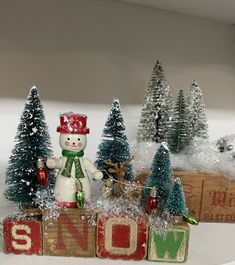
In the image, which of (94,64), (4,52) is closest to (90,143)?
(94,64)

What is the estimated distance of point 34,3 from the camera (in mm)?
806

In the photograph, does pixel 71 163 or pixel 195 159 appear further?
pixel 195 159

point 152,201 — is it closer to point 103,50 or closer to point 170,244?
point 170,244

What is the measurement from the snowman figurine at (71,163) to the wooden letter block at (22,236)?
59 mm

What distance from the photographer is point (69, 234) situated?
561mm

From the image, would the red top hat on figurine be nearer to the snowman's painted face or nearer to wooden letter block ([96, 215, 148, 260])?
the snowman's painted face

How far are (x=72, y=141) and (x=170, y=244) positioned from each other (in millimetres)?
234

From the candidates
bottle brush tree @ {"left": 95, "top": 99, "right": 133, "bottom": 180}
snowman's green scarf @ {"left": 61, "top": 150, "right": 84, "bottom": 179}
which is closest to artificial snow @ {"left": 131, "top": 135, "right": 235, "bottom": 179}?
bottle brush tree @ {"left": 95, "top": 99, "right": 133, "bottom": 180}

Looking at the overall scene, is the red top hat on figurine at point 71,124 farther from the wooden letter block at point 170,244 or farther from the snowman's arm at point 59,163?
the wooden letter block at point 170,244

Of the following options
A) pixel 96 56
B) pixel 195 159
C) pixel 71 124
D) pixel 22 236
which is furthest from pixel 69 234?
pixel 96 56

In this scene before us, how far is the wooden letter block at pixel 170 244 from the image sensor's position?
1.82 feet

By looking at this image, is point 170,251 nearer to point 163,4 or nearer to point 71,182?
point 71,182

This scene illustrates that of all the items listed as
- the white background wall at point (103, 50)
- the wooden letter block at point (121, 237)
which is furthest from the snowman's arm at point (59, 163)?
the white background wall at point (103, 50)

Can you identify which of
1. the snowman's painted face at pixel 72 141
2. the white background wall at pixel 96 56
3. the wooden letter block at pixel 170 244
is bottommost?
the wooden letter block at pixel 170 244
